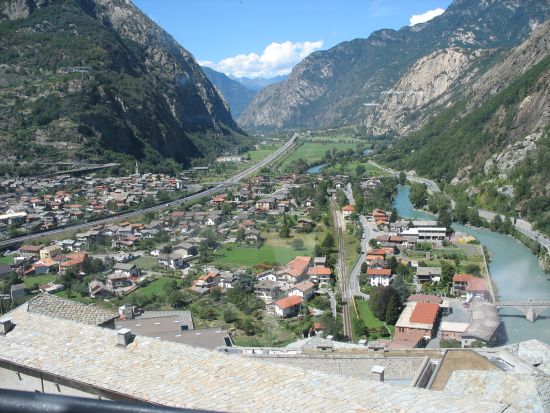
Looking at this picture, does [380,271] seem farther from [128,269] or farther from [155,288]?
[128,269]

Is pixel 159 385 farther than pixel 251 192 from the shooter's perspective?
No

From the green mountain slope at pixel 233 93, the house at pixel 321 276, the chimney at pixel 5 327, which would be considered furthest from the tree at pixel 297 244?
the green mountain slope at pixel 233 93

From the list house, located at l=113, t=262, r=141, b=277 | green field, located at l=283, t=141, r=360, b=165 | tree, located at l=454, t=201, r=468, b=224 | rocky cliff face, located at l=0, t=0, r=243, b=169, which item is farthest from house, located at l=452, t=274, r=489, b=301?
green field, located at l=283, t=141, r=360, b=165

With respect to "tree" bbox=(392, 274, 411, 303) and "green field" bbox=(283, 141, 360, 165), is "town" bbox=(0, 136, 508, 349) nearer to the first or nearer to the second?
"tree" bbox=(392, 274, 411, 303)

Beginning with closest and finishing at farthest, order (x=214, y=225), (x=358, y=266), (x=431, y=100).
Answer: (x=358, y=266) → (x=214, y=225) → (x=431, y=100)

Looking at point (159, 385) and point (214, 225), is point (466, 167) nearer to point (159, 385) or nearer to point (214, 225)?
point (214, 225)

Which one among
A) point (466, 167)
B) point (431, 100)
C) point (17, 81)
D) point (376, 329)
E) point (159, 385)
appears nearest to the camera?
point (159, 385)

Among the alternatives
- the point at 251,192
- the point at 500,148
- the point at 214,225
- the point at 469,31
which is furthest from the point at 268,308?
the point at 469,31

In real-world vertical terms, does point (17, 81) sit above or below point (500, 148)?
above
